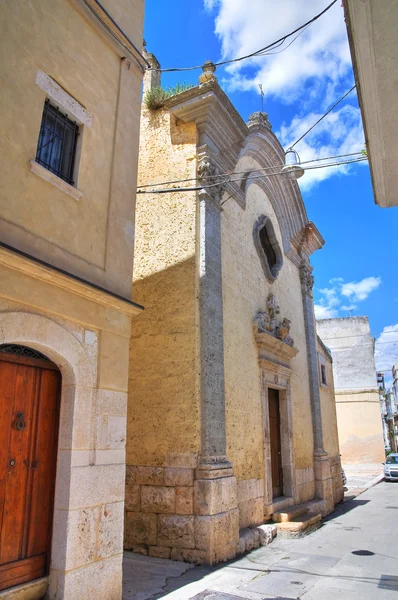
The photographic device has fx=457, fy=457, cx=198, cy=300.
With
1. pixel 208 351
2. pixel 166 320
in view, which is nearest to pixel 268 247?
pixel 166 320

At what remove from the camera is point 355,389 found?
28.1m

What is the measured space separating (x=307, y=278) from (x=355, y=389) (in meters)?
17.4

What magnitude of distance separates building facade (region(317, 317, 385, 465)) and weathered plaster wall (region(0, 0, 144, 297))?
969 inches

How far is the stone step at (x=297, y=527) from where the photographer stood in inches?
294

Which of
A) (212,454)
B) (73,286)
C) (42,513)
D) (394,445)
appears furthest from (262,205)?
(394,445)

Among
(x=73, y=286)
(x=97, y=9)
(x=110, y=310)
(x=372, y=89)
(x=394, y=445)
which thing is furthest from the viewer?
(x=394, y=445)

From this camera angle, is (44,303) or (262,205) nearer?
(44,303)

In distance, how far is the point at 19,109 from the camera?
3932 millimetres

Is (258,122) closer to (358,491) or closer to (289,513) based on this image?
(289,513)

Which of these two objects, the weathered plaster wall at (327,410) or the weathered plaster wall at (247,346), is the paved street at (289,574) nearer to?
the weathered plaster wall at (247,346)

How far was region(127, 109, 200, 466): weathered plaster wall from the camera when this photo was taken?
6312 mm

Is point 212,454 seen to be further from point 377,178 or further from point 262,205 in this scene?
point 262,205

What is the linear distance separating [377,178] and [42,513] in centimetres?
396

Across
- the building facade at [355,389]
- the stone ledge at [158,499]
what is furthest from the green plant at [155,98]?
the building facade at [355,389]
